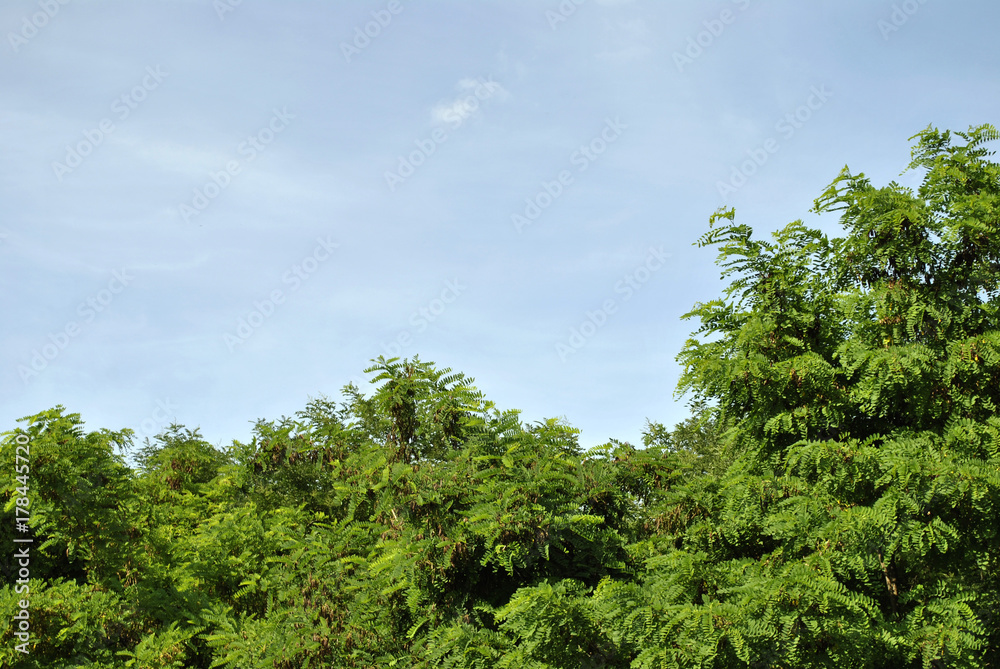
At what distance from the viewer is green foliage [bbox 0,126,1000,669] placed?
7.65 meters

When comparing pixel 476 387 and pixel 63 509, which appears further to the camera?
pixel 63 509

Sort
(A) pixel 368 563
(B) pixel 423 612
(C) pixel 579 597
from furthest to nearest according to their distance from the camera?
(A) pixel 368 563, (B) pixel 423 612, (C) pixel 579 597

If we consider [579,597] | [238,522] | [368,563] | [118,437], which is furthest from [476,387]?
[118,437]

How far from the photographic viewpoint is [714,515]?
945 cm

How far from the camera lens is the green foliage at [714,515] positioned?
7648 mm

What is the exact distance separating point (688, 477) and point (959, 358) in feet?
13.0

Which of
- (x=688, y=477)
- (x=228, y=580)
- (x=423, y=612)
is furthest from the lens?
(x=228, y=580)

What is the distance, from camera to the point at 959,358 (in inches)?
328

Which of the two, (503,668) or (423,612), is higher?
(423,612)

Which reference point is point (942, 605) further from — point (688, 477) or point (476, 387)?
point (476, 387)

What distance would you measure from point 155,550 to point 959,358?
14.0 m

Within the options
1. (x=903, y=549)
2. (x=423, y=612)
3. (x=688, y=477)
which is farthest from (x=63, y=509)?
(x=903, y=549)

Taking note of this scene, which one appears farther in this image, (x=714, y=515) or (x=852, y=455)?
(x=714, y=515)

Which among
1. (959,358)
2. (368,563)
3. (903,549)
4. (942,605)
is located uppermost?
(959,358)
